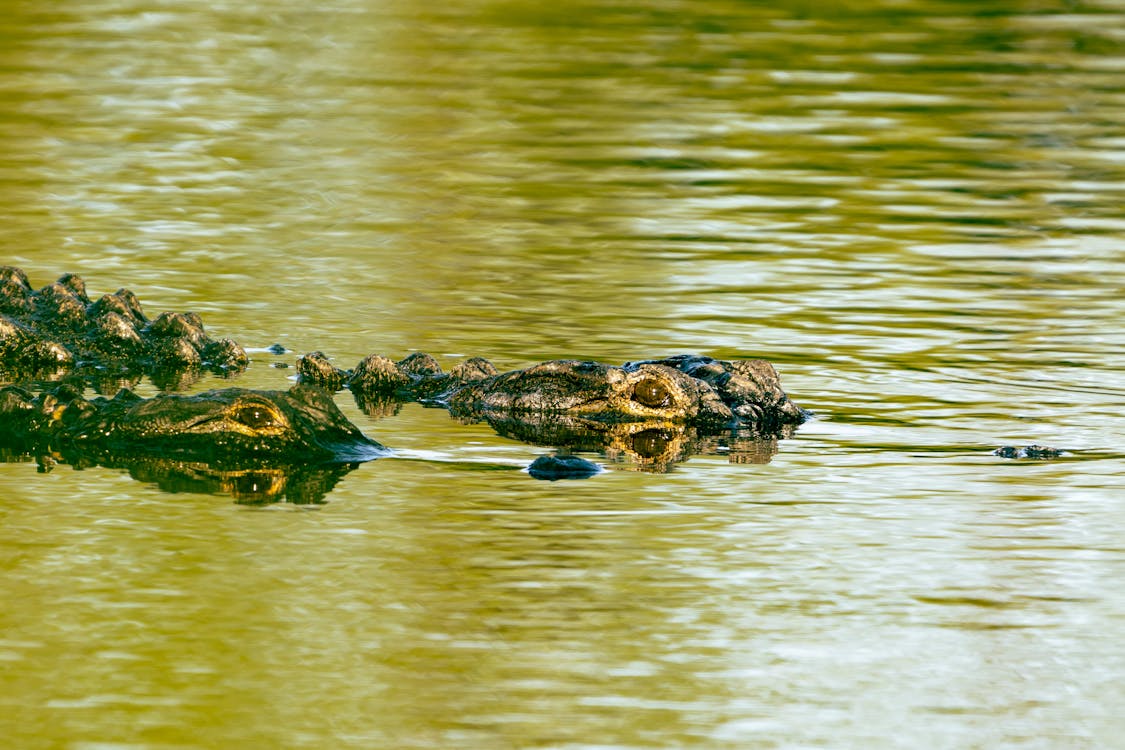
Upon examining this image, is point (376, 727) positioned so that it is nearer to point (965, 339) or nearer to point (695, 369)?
point (695, 369)

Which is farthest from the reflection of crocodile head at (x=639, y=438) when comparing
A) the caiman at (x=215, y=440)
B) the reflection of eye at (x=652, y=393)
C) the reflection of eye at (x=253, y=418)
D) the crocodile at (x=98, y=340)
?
the crocodile at (x=98, y=340)

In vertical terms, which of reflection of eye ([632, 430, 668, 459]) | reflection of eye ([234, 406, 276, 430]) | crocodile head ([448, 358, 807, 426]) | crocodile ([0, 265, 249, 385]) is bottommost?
reflection of eye ([632, 430, 668, 459])

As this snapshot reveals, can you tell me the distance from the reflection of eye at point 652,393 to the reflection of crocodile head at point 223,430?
67.2 inches

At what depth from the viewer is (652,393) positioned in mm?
13180

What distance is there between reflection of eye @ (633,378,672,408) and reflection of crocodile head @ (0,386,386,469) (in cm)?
171

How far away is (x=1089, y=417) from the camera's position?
43.6 feet

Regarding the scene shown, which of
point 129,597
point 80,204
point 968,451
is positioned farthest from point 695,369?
point 80,204

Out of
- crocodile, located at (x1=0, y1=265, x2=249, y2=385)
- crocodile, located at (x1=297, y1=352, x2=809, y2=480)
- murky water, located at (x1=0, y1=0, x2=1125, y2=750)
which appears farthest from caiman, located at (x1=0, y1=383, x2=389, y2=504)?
crocodile, located at (x1=0, y1=265, x2=249, y2=385)

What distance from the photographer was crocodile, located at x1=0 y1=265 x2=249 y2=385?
48.4ft

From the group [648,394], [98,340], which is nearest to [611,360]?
[648,394]

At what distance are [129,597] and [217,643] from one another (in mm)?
811

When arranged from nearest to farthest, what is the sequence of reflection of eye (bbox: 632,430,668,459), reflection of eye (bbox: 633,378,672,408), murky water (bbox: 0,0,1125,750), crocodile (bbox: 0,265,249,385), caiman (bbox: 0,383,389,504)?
1. murky water (bbox: 0,0,1125,750)
2. caiman (bbox: 0,383,389,504)
3. reflection of eye (bbox: 632,430,668,459)
4. reflection of eye (bbox: 633,378,672,408)
5. crocodile (bbox: 0,265,249,385)

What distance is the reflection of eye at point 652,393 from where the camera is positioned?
1313 cm

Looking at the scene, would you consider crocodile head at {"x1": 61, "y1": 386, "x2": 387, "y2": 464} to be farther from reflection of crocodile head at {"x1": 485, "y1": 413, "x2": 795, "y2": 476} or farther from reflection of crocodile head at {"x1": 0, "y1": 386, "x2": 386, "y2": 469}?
reflection of crocodile head at {"x1": 485, "y1": 413, "x2": 795, "y2": 476}
